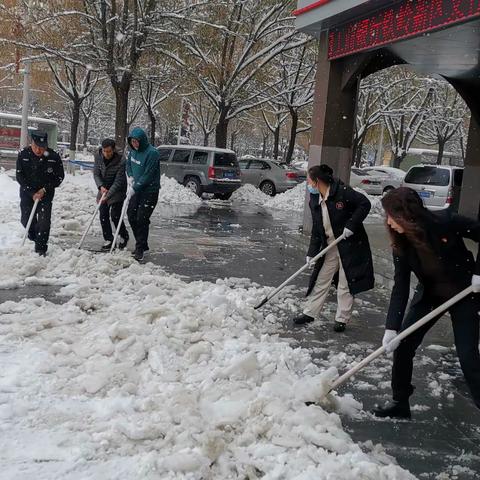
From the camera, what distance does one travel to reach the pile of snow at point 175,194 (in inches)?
703

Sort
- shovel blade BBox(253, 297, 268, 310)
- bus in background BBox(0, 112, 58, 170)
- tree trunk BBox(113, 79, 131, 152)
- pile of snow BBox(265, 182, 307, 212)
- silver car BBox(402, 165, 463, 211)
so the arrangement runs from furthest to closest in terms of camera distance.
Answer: bus in background BBox(0, 112, 58, 170) < pile of snow BBox(265, 182, 307, 212) < tree trunk BBox(113, 79, 131, 152) < silver car BBox(402, 165, 463, 211) < shovel blade BBox(253, 297, 268, 310)

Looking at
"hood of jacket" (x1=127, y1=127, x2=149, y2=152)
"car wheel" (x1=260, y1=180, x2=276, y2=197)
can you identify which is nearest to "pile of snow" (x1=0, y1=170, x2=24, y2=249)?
"hood of jacket" (x1=127, y1=127, x2=149, y2=152)

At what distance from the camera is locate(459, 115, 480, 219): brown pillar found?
1295 centimetres

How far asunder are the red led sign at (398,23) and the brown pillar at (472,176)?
417 cm

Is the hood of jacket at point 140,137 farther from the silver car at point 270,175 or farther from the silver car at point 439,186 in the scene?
the silver car at point 270,175

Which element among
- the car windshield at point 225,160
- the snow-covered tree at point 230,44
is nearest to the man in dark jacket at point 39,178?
the snow-covered tree at point 230,44

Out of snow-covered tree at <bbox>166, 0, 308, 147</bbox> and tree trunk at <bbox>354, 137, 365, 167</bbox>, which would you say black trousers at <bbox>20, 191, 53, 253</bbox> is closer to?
snow-covered tree at <bbox>166, 0, 308, 147</bbox>

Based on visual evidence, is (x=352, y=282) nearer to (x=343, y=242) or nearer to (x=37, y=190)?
(x=343, y=242)

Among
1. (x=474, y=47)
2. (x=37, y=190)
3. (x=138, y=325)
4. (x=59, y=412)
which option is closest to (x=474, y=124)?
(x=474, y=47)

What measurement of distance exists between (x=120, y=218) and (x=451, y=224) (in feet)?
19.8

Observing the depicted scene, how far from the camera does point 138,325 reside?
4.80 m

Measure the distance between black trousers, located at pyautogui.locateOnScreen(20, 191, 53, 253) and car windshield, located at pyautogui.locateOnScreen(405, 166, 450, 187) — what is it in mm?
11303

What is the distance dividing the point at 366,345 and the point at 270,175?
17.9 meters

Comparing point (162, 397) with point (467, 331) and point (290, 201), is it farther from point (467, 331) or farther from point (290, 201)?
point (290, 201)
